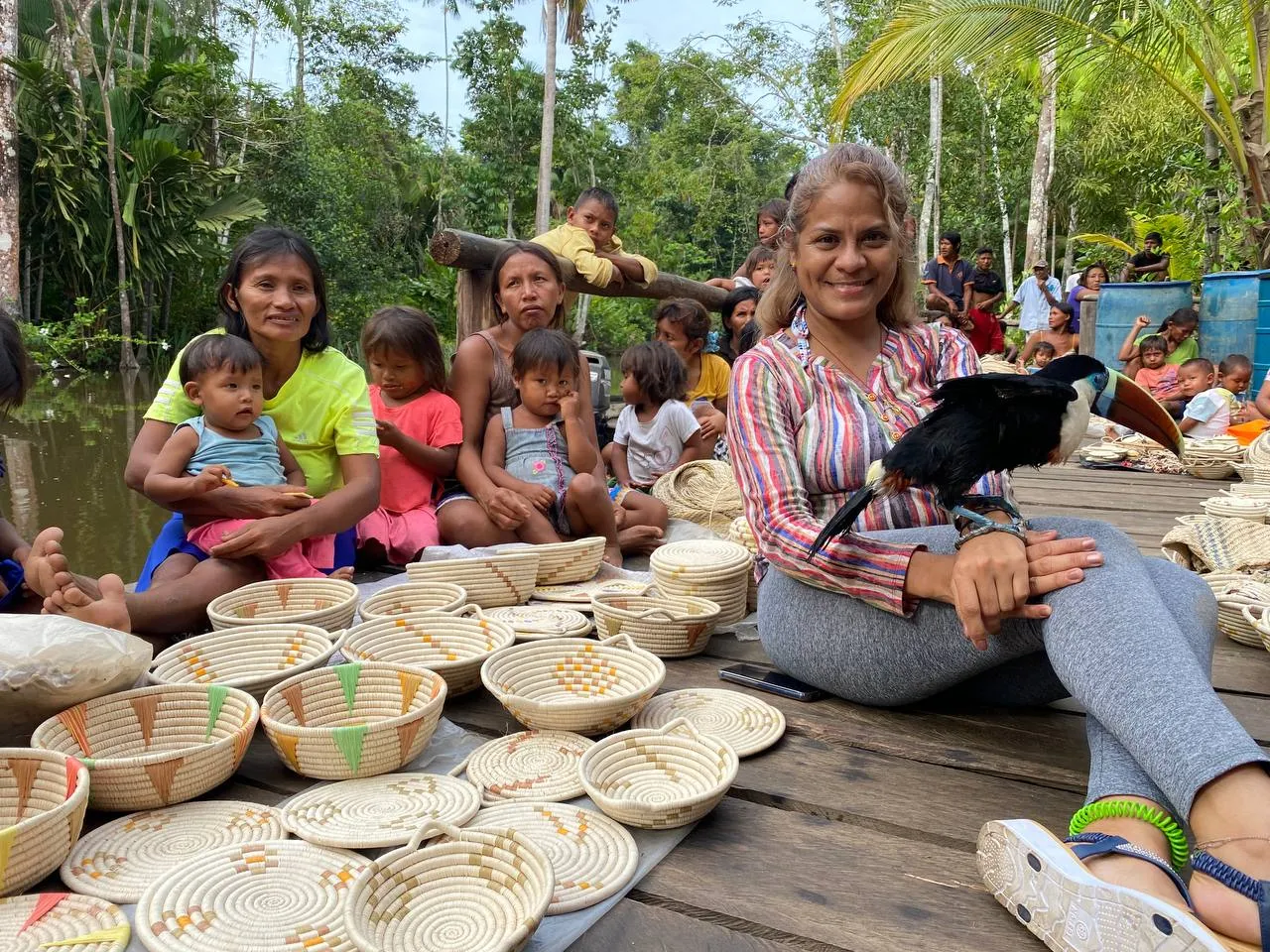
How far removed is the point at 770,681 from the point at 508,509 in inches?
51.9

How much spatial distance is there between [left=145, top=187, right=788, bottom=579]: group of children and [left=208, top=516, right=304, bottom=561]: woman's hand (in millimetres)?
71

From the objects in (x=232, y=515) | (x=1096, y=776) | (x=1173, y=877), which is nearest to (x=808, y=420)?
(x=1096, y=776)

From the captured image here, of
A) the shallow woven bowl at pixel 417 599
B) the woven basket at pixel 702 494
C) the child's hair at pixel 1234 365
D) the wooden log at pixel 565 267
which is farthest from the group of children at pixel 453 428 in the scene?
the child's hair at pixel 1234 365

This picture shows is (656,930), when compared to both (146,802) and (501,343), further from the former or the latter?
(501,343)

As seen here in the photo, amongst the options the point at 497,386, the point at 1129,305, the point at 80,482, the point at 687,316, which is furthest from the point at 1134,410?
the point at 1129,305

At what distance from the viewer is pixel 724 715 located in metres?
1.62

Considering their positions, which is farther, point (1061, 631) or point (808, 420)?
point (808, 420)

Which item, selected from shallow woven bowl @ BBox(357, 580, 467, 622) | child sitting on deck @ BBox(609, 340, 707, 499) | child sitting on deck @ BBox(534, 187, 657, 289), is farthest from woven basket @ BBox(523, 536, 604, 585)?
child sitting on deck @ BBox(534, 187, 657, 289)

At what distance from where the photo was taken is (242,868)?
1.12 meters

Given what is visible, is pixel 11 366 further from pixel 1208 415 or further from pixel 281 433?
pixel 1208 415

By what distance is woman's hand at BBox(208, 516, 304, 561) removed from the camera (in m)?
2.27

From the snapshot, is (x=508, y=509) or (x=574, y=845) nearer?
(x=574, y=845)

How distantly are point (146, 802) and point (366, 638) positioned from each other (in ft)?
1.91

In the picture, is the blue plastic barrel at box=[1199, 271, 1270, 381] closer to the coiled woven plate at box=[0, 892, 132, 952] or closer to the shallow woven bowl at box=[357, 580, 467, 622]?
the shallow woven bowl at box=[357, 580, 467, 622]
